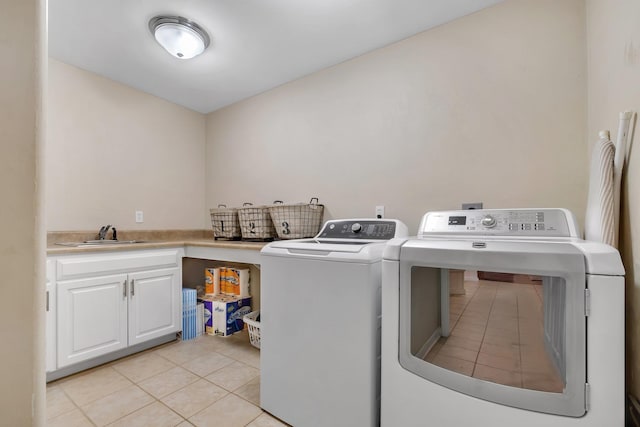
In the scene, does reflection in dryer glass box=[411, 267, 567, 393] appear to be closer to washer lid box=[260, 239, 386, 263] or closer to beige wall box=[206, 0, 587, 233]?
washer lid box=[260, 239, 386, 263]

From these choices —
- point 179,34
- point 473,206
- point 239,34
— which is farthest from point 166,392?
point 239,34

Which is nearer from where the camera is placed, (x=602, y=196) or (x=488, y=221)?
(x=602, y=196)

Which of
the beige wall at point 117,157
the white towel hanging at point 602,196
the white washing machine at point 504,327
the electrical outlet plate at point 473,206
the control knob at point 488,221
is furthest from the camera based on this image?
the beige wall at point 117,157

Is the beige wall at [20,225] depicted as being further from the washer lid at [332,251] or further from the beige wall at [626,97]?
the beige wall at [626,97]

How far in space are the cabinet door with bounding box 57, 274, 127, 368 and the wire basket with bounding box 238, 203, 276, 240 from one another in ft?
3.25

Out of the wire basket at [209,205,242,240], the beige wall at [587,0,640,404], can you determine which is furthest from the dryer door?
the wire basket at [209,205,242,240]

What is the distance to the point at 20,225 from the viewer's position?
0.42 m

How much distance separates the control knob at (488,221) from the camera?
4.23 ft

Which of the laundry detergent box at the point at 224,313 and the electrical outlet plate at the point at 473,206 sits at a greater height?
the electrical outlet plate at the point at 473,206

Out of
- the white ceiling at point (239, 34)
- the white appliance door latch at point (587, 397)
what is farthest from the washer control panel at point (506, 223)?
the white ceiling at point (239, 34)

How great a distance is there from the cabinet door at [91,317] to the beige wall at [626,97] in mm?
2828

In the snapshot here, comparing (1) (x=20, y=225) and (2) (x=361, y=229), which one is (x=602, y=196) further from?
(1) (x=20, y=225)

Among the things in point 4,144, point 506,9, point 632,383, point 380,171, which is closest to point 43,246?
point 4,144

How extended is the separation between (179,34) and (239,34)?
40 cm
